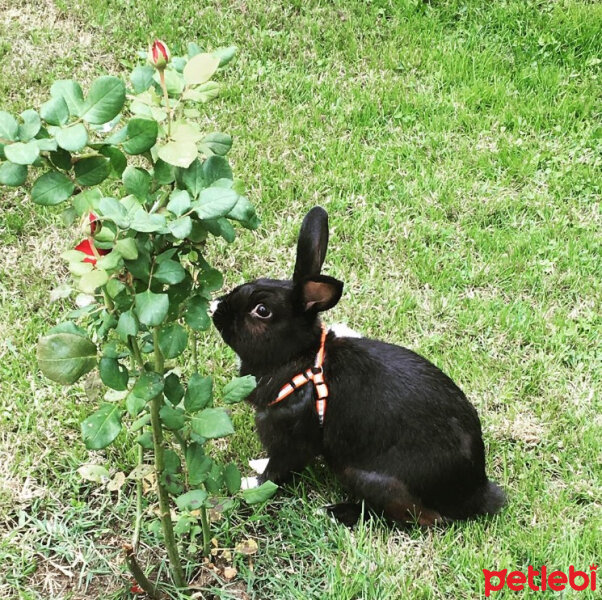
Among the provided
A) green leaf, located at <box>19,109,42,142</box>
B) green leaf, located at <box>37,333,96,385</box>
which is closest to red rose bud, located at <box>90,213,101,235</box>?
green leaf, located at <box>19,109,42,142</box>

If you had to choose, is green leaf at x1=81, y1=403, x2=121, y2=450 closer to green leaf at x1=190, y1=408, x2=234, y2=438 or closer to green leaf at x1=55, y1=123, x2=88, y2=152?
green leaf at x1=190, y1=408, x2=234, y2=438

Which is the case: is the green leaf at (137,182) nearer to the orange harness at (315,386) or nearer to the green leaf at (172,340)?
the green leaf at (172,340)

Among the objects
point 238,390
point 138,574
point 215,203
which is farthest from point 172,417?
point 215,203

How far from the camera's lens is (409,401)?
2.78 metres

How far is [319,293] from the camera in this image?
105 inches

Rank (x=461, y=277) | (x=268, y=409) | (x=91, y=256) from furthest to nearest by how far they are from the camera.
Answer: (x=461, y=277) < (x=268, y=409) < (x=91, y=256)

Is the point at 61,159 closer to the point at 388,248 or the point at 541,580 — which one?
the point at 541,580

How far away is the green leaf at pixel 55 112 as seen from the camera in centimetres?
170

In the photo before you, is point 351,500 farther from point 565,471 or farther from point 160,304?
point 160,304

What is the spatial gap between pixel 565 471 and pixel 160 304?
2036 mm

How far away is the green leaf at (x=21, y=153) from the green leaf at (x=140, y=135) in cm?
23

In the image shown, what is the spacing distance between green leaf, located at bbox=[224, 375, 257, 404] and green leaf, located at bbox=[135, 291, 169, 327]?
496 mm

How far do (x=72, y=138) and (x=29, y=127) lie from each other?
0.38 feet

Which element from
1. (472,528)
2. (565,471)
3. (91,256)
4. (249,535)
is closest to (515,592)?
(472,528)
